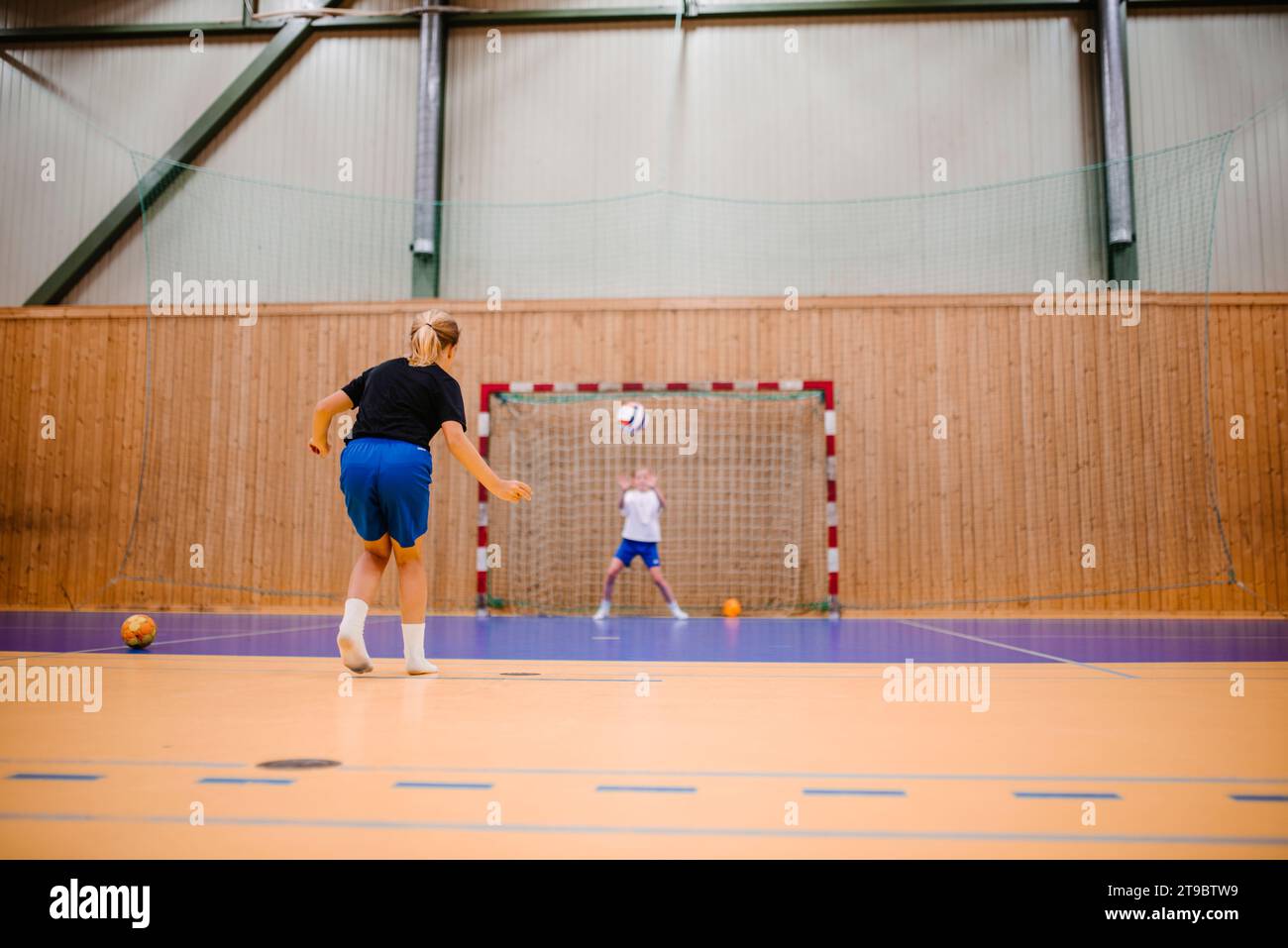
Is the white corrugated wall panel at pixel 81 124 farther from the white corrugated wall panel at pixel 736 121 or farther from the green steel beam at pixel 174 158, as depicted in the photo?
the white corrugated wall panel at pixel 736 121

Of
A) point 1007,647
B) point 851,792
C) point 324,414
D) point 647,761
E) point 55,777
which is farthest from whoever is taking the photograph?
point 1007,647

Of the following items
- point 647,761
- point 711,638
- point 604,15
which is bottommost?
point 711,638

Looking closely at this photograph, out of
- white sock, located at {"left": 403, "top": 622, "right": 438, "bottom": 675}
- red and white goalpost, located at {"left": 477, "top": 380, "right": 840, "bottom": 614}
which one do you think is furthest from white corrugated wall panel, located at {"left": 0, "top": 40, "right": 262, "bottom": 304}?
white sock, located at {"left": 403, "top": 622, "right": 438, "bottom": 675}

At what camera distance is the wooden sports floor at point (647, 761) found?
5.31 ft

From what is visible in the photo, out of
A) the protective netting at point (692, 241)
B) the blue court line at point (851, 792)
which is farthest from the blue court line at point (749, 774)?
the protective netting at point (692, 241)

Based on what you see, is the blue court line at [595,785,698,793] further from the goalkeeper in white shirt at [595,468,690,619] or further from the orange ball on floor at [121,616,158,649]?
the goalkeeper in white shirt at [595,468,690,619]

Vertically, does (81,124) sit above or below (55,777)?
above

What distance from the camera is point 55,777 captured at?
6.76ft

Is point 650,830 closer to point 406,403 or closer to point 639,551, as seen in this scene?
point 406,403

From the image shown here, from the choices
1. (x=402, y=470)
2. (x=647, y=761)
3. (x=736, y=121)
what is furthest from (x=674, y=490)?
(x=647, y=761)

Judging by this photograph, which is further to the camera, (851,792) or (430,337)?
(430,337)

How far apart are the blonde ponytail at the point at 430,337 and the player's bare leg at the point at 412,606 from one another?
0.85 meters

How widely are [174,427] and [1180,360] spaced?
39.5 ft

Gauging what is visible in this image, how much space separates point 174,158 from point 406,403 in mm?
10655
